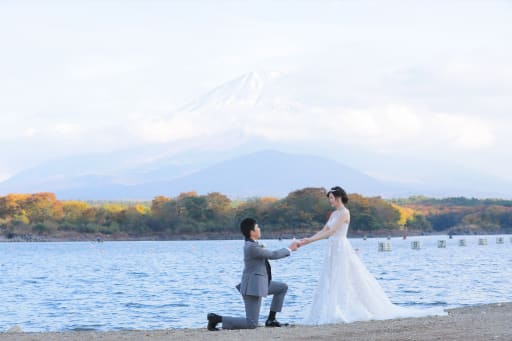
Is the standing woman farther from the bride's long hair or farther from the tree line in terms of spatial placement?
the tree line

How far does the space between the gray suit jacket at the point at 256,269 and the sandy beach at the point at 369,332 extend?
2.16ft

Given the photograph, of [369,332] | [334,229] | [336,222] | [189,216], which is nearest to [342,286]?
[334,229]

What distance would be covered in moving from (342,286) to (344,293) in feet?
0.39

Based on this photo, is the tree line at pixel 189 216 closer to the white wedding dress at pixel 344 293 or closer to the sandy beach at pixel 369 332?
the white wedding dress at pixel 344 293

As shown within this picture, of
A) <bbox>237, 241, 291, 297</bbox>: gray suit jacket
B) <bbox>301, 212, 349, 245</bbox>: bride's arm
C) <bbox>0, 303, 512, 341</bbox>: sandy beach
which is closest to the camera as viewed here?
<bbox>0, 303, 512, 341</bbox>: sandy beach

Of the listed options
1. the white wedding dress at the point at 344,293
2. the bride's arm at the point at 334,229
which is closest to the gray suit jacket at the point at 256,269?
the bride's arm at the point at 334,229

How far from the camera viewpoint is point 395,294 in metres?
32.4

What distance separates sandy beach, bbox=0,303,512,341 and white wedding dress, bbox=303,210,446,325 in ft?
1.40

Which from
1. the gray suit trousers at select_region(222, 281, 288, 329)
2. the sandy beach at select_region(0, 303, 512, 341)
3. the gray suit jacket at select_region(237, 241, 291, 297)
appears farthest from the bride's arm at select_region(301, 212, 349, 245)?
the sandy beach at select_region(0, 303, 512, 341)

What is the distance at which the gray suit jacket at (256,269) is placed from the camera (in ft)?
51.2

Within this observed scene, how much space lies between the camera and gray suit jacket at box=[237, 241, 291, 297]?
51.2 ft

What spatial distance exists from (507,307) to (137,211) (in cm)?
17965

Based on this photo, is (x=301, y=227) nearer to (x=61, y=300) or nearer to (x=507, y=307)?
(x=61, y=300)

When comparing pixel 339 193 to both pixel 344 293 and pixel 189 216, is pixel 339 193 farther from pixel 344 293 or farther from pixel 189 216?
pixel 189 216
